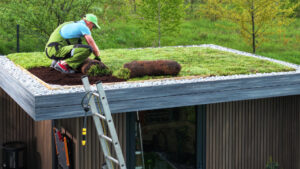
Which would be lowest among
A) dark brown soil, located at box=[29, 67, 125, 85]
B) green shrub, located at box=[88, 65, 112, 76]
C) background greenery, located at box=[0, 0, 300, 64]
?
dark brown soil, located at box=[29, 67, 125, 85]

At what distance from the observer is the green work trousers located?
336 inches

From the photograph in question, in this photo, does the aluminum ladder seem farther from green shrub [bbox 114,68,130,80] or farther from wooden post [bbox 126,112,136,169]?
green shrub [bbox 114,68,130,80]

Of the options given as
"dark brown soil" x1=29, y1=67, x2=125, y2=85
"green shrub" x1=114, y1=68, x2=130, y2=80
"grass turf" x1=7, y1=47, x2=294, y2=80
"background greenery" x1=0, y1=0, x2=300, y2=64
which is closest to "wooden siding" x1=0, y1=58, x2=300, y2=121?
"dark brown soil" x1=29, y1=67, x2=125, y2=85

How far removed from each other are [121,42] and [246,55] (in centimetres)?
1223

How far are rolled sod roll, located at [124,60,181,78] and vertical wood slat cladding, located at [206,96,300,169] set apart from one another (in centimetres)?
93

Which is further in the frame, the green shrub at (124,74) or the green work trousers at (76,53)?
the green work trousers at (76,53)

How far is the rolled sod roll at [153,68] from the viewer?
827 cm

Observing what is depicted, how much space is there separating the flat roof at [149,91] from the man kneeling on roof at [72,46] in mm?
632

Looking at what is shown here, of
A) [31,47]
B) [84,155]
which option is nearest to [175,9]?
[31,47]

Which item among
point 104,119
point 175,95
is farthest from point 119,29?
point 104,119

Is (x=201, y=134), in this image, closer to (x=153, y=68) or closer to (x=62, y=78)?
(x=153, y=68)

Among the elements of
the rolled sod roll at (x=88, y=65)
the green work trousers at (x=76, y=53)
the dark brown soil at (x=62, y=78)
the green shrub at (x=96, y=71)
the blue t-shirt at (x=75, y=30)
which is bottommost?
the dark brown soil at (x=62, y=78)

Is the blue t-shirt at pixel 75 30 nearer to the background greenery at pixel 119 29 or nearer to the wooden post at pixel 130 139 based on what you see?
the wooden post at pixel 130 139

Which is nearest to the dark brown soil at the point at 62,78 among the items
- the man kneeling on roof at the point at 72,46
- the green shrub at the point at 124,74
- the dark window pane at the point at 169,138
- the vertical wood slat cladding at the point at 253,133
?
the green shrub at the point at 124,74
